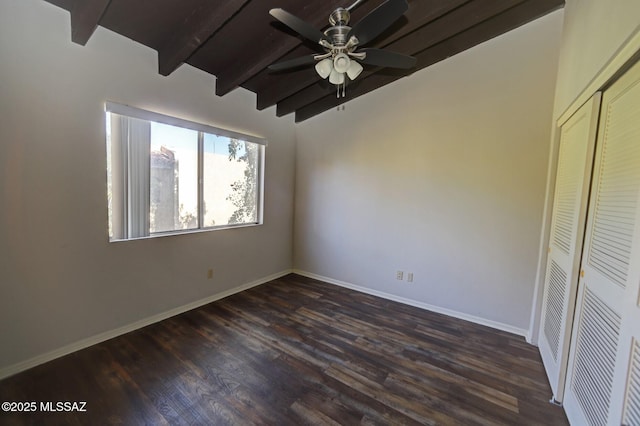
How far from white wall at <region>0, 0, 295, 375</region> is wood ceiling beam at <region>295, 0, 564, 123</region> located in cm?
210

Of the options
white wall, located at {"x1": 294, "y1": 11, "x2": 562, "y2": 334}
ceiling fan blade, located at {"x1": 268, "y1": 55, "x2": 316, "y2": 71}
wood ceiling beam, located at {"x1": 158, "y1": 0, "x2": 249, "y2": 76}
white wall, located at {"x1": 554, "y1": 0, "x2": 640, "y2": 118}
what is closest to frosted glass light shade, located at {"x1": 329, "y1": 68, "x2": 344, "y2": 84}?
ceiling fan blade, located at {"x1": 268, "y1": 55, "x2": 316, "y2": 71}

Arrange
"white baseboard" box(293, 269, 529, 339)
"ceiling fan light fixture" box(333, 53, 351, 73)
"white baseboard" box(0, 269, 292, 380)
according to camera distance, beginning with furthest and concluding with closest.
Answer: "white baseboard" box(293, 269, 529, 339) → "white baseboard" box(0, 269, 292, 380) → "ceiling fan light fixture" box(333, 53, 351, 73)

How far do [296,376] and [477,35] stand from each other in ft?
12.1

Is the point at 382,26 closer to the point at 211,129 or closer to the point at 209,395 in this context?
the point at 211,129

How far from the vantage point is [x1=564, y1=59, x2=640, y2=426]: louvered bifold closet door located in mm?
1164

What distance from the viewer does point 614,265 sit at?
4.42 feet

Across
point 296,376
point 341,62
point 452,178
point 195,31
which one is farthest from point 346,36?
point 296,376

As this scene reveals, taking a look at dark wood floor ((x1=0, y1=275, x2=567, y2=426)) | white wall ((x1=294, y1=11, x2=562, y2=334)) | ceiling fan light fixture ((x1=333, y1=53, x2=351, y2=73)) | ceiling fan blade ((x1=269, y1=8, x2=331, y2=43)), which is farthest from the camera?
white wall ((x1=294, y1=11, x2=562, y2=334))

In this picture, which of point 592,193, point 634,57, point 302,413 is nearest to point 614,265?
point 592,193

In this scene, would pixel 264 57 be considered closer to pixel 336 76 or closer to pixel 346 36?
pixel 336 76

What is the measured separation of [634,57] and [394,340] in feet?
8.32

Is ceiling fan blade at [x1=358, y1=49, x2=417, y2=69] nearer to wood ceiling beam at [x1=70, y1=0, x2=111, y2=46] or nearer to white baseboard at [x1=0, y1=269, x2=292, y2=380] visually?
wood ceiling beam at [x1=70, y1=0, x2=111, y2=46]

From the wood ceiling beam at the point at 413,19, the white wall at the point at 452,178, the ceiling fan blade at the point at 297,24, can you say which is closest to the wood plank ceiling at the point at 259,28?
the wood ceiling beam at the point at 413,19

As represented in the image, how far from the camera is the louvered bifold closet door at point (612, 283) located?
116cm
